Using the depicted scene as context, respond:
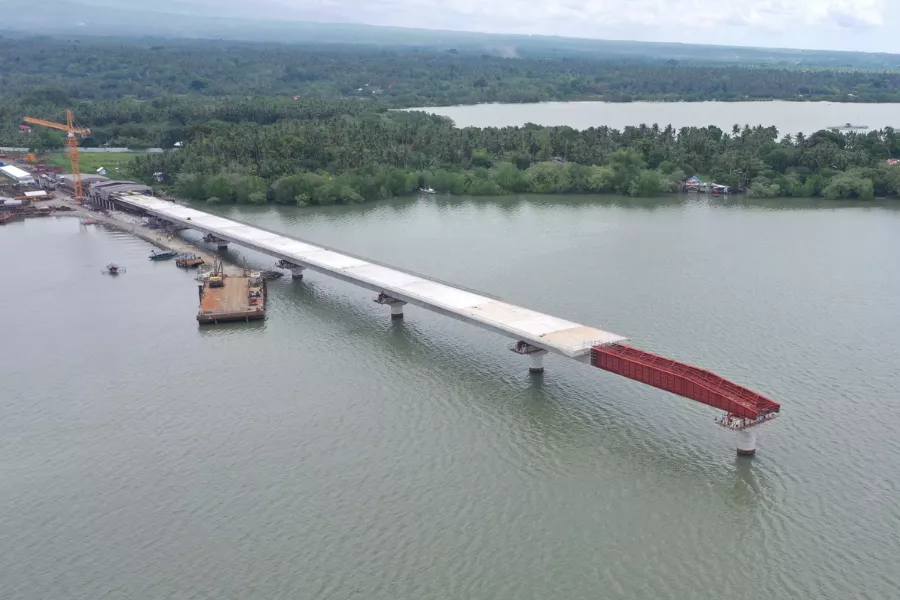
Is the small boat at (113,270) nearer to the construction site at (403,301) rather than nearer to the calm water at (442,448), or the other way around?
the construction site at (403,301)

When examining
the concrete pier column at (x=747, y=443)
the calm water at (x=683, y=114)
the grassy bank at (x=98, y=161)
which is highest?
the calm water at (x=683, y=114)

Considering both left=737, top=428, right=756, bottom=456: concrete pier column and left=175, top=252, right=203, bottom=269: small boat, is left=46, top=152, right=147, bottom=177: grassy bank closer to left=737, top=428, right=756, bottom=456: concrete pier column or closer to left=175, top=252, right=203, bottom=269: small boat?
left=175, top=252, right=203, bottom=269: small boat

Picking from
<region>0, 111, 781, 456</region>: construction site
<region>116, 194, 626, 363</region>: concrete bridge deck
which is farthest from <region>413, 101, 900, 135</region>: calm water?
<region>116, 194, 626, 363</region>: concrete bridge deck

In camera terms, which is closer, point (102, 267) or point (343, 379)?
point (343, 379)

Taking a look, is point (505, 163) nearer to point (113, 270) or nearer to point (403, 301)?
point (113, 270)

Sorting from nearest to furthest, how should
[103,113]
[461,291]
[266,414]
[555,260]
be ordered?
[266,414] → [461,291] → [555,260] → [103,113]

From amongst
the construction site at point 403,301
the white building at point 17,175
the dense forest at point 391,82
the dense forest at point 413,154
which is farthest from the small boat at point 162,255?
the dense forest at point 391,82

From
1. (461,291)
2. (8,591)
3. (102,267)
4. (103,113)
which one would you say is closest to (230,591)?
(8,591)

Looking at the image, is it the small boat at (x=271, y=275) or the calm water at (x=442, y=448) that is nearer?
the calm water at (x=442, y=448)

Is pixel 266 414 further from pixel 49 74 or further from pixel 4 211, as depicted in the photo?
pixel 49 74
